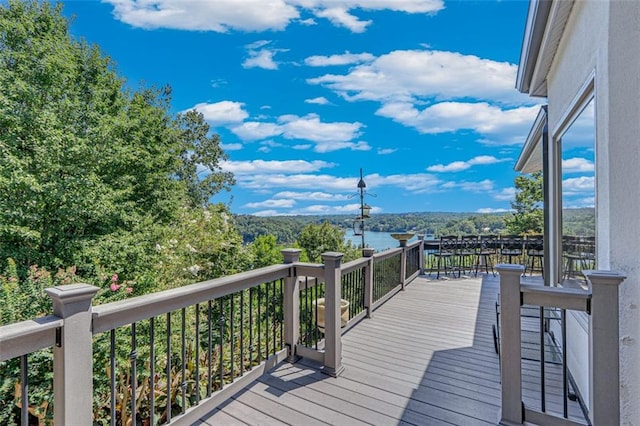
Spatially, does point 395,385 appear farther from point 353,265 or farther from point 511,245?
point 511,245

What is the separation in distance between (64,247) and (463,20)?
1057 cm

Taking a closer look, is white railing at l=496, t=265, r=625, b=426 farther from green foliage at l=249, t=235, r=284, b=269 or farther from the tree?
the tree

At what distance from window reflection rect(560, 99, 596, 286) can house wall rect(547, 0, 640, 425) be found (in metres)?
0.34

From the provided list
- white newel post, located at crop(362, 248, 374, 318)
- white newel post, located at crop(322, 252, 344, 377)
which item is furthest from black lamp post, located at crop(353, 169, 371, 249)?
white newel post, located at crop(322, 252, 344, 377)

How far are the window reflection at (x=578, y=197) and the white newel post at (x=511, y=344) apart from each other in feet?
2.89

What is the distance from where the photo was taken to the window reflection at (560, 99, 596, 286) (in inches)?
101

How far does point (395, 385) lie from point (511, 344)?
3.71 feet

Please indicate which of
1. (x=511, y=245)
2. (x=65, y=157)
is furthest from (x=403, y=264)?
(x=65, y=157)

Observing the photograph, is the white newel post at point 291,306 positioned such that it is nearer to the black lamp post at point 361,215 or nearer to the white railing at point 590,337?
the white railing at point 590,337

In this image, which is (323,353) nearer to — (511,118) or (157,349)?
(157,349)

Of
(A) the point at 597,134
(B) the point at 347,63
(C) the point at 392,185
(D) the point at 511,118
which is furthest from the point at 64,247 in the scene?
(C) the point at 392,185

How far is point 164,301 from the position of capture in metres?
1.98

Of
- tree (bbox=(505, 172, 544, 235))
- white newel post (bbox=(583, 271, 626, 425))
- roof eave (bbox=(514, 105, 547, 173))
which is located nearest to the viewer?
white newel post (bbox=(583, 271, 626, 425))

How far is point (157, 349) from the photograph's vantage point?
3537 mm
